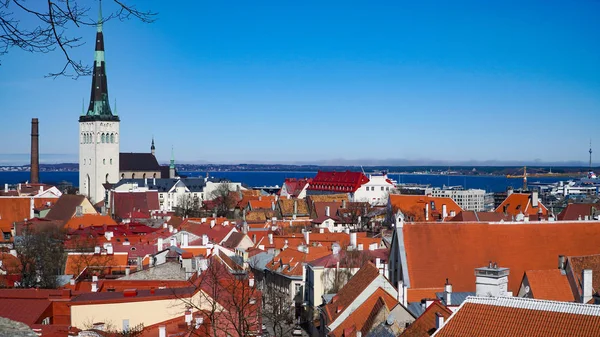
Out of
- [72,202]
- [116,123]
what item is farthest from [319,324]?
[116,123]

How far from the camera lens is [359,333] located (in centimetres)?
2461

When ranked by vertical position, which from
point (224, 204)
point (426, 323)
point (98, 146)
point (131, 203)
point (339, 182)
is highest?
point (98, 146)

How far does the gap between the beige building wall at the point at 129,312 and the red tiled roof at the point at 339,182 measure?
87430 mm

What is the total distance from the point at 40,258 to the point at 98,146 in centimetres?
8480

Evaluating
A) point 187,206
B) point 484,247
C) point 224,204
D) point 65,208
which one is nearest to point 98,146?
point 187,206

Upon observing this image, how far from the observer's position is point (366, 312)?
26.7 m

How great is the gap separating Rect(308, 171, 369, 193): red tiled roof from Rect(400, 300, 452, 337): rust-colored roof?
9163 cm

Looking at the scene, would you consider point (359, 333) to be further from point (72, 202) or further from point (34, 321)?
point (72, 202)

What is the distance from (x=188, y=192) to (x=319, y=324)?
8776cm

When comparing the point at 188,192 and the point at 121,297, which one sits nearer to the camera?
the point at 121,297

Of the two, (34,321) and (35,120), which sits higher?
(35,120)

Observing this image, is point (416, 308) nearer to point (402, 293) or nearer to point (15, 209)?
point (402, 293)

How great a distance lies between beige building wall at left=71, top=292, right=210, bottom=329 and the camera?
2611 cm

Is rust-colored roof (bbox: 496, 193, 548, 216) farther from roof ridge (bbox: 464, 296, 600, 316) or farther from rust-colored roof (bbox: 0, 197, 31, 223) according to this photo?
roof ridge (bbox: 464, 296, 600, 316)
